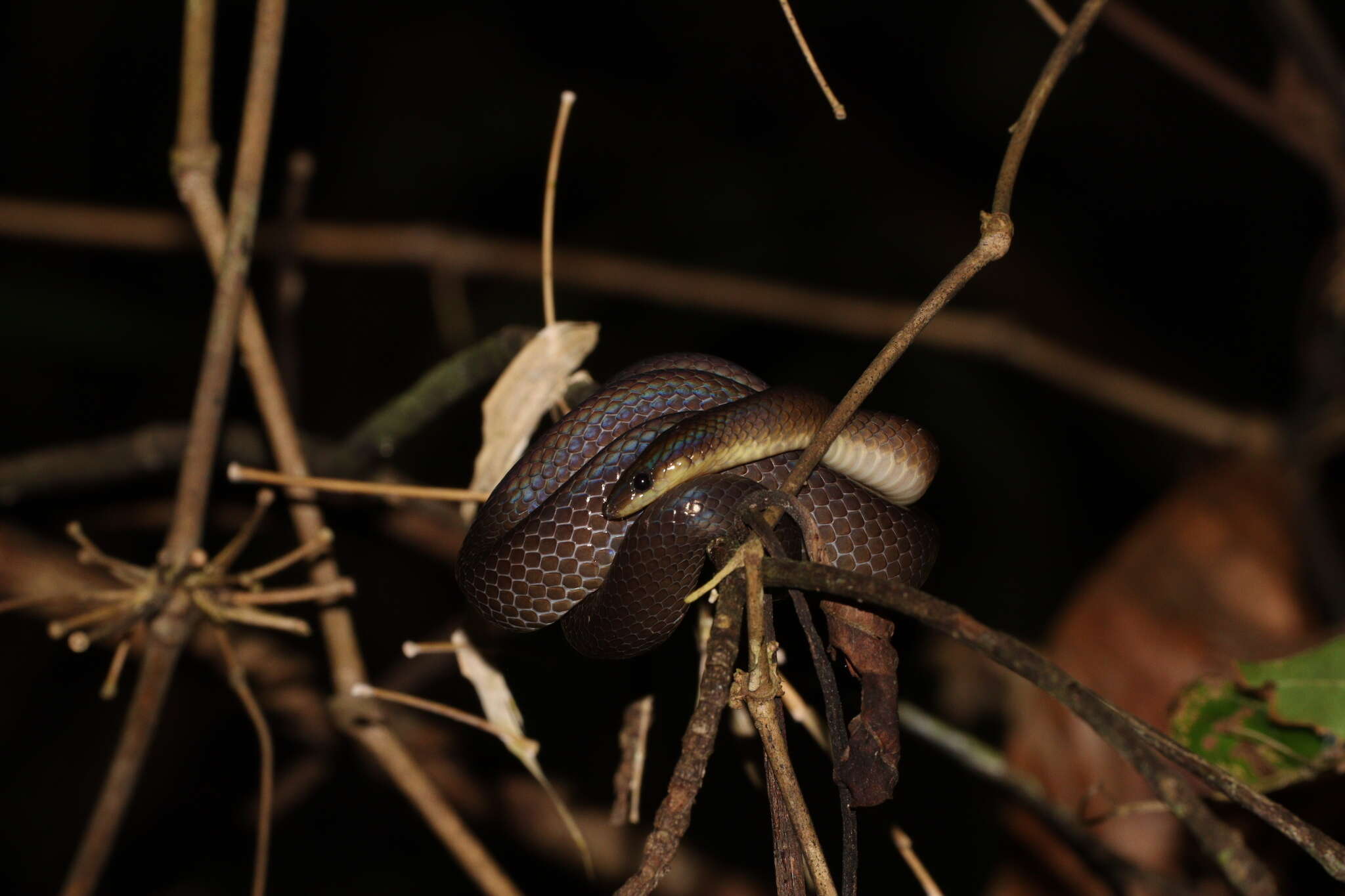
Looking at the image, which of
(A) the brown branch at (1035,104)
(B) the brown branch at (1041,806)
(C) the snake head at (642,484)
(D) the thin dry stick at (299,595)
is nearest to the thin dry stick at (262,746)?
(D) the thin dry stick at (299,595)

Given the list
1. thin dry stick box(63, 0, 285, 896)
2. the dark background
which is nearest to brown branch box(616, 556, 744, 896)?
thin dry stick box(63, 0, 285, 896)

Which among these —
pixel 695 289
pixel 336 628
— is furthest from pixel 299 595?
pixel 695 289

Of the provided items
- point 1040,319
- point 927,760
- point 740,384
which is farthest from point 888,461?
point 1040,319

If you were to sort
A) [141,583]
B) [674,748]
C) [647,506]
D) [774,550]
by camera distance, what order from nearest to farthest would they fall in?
[774,550] → [647,506] → [141,583] → [674,748]

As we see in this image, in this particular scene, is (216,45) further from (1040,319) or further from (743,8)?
(1040,319)

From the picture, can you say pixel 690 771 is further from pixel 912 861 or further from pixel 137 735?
pixel 137 735

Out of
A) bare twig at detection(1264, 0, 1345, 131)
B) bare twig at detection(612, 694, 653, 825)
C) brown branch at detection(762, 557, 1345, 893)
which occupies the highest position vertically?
bare twig at detection(1264, 0, 1345, 131)

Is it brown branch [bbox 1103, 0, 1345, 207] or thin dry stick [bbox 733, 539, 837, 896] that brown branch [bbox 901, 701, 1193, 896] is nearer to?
thin dry stick [bbox 733, 539, 837, 896]
